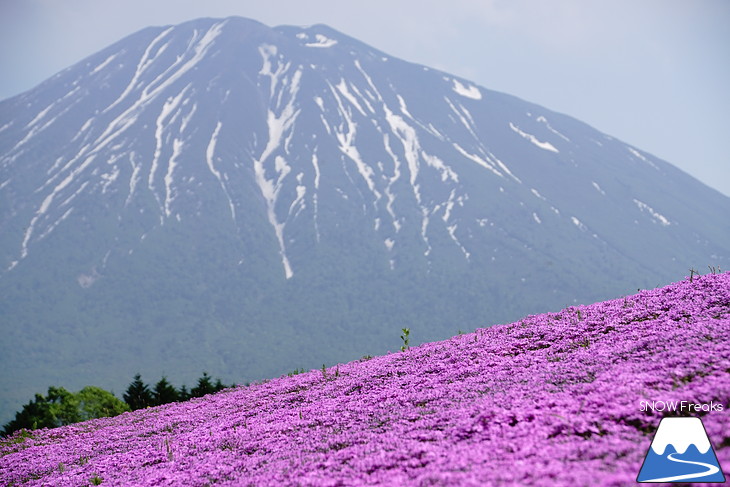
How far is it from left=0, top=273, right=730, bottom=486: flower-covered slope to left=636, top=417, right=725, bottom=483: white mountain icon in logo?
0.14 m

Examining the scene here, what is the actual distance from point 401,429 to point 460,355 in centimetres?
656

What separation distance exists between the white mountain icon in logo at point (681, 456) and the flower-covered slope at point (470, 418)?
138mm

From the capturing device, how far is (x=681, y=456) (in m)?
7.01

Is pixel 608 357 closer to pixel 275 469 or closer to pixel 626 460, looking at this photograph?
pixel 626 460

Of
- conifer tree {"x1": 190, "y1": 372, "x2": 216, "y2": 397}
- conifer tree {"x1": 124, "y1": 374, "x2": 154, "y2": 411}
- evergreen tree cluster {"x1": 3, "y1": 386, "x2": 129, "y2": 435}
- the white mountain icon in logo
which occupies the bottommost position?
the white mountain icon in logo

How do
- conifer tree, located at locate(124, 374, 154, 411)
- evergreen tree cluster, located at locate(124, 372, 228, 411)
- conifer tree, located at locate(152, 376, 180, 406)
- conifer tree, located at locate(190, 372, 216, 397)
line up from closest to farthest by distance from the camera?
conifer tree, located at locate(190, 372, 216, 397) → evergreen tree cluster, located at locate(124, 372, 228, 411) → conifer tree, located at locate(152, 376, 180, 406) → conifer tree, located at locate(124, 374, 154, 411)

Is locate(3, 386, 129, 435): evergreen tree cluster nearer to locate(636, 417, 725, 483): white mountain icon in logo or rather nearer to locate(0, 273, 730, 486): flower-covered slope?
locate(0, 273, 730, 486): flower-covered slope

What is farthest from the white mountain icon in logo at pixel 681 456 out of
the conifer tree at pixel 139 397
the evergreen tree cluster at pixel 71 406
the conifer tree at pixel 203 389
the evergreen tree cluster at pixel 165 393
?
the evergreen tree cluster at pixel 71 406

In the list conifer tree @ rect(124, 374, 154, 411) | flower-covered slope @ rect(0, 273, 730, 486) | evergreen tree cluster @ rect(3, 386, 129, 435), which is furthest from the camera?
evergreen tree cluster @ rect(3, 386, 129, 435)

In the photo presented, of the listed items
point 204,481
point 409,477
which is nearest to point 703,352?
point 409,477

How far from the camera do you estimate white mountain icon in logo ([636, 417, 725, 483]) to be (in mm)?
6547

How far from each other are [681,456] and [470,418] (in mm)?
3777

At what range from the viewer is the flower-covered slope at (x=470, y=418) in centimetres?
809

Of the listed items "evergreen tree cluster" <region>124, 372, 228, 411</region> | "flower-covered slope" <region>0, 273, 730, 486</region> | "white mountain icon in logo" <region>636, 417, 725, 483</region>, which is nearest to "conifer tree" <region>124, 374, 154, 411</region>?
"evergreen tree cluster" <region>124, 372, 228, 411</region>
